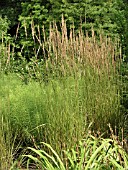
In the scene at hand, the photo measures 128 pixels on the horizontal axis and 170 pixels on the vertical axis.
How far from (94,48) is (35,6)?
17.1 ft

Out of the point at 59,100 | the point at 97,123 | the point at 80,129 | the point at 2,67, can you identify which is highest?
the point at 2,67

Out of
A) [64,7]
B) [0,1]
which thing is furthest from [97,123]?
[0,1]

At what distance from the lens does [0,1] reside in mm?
12586

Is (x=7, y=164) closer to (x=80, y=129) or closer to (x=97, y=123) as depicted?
(x=80, y=129)

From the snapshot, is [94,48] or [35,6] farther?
[35,6]

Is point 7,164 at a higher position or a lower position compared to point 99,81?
lower

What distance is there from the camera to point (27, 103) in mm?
5188

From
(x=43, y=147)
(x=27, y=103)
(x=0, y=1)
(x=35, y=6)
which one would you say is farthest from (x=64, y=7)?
(x=43, y=147)

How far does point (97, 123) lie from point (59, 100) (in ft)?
3.42

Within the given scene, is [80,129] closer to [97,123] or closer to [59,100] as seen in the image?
[59,100]

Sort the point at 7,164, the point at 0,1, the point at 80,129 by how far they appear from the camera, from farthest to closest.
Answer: the point at 0,1 → the point at 80,129 → the point at 7,164

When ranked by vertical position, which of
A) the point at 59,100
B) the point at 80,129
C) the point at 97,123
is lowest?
the point at 97,123

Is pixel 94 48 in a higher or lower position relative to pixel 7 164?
higher

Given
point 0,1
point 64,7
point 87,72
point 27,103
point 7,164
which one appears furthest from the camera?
point 0,1
